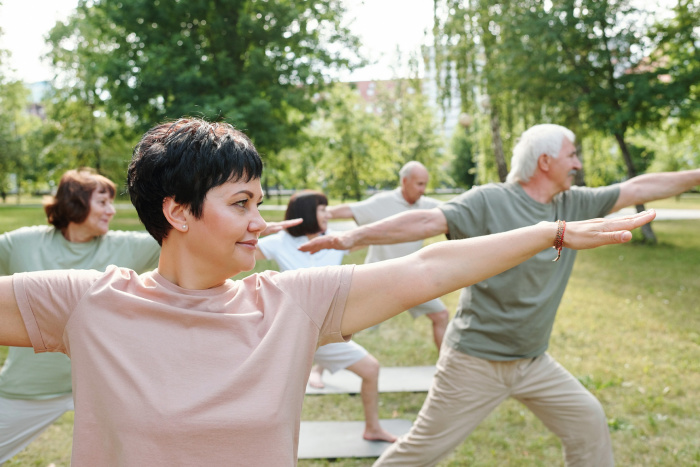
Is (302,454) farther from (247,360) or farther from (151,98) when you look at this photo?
(151,98)

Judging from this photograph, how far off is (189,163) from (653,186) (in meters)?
3.38

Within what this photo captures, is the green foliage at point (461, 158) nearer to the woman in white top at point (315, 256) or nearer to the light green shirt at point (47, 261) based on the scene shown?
the woman in white top at point (315, 256)

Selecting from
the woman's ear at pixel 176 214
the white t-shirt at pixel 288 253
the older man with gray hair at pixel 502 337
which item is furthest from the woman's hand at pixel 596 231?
the white t-shirt at pixel 288 253

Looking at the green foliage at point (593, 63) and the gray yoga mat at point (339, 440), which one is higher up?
the green foliage at point (593, 63)

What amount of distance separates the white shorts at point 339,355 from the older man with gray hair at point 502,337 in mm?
1180

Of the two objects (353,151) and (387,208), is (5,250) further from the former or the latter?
(353,151)

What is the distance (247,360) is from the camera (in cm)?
151

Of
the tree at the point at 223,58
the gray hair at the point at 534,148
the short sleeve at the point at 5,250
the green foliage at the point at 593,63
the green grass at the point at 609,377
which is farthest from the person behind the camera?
the tree at the point at 223,58

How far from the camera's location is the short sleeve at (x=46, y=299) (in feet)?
5.17

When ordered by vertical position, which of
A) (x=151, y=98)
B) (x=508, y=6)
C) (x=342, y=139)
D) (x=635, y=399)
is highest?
(x=508, y=6)

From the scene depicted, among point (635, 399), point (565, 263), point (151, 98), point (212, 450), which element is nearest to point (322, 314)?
point (212, 450)

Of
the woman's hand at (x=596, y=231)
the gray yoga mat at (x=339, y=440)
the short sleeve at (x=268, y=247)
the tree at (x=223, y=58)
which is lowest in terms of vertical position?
the gray yoga mat at (x=339, y=440)

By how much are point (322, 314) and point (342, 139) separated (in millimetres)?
27774

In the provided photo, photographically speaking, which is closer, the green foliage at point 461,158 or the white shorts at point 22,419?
the white shorts at point 22,419
